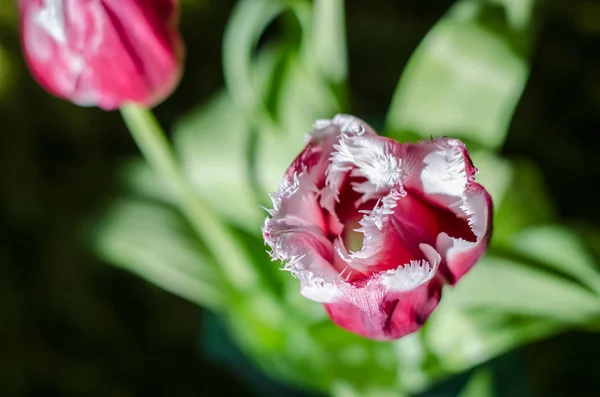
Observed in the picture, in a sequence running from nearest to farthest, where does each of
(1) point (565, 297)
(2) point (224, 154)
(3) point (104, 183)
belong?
(1) point (565, 297)
(2) point (224, 154)
(3) point (104, 183)

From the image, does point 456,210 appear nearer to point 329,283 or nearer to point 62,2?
point 329,283

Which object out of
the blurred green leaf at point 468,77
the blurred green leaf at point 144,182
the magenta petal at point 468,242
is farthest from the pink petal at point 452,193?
the blurred green leaf at point 144,182

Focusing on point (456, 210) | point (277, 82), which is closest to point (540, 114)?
point (277, 82)

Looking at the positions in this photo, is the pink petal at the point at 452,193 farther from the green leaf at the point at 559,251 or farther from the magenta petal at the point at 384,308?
the green leaf at the point at 559,251

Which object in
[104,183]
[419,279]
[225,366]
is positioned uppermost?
[419,279]

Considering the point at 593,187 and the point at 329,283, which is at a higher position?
the point at 329,283

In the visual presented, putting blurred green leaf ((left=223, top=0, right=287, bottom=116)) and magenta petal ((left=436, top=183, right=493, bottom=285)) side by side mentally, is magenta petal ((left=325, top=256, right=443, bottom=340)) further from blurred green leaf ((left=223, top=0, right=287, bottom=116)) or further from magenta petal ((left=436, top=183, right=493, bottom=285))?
blurred green leaf ((left=223, top=0, right=287, bottom=116))

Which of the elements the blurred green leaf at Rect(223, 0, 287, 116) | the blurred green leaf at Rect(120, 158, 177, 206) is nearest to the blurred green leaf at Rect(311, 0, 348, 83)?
the blurred green leaf at Rect(223, 0, 287, 116)
